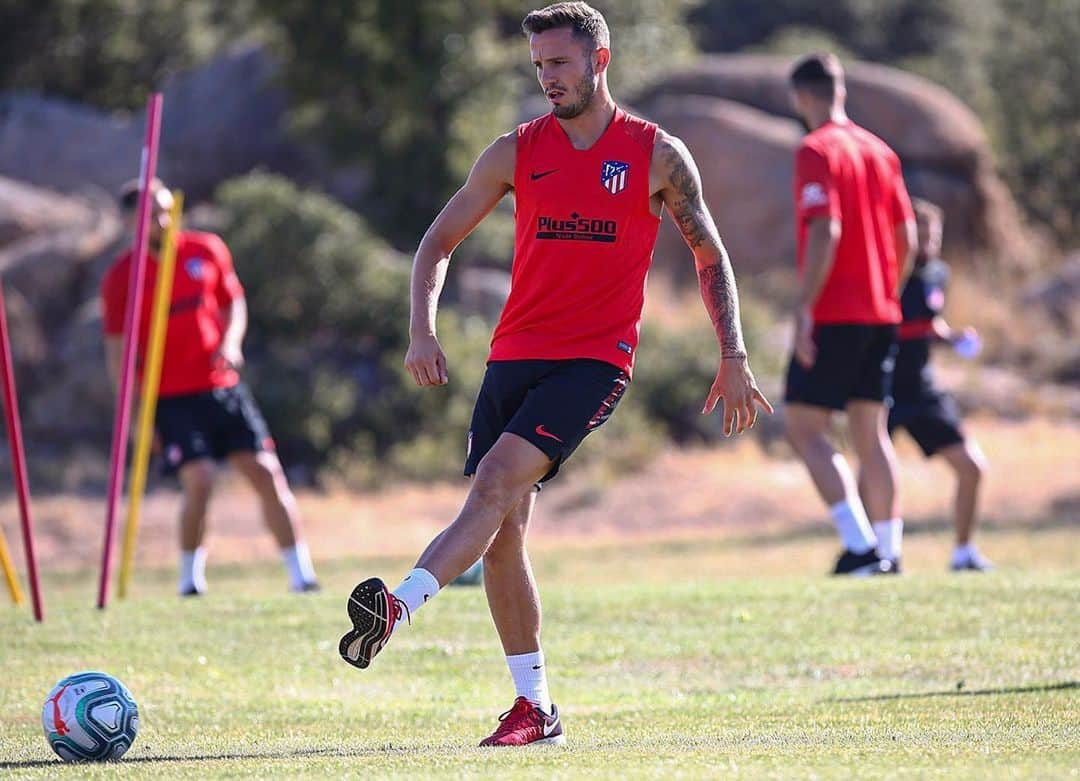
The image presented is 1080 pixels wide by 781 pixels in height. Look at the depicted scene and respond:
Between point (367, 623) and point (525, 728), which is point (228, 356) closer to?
point (525, 728)

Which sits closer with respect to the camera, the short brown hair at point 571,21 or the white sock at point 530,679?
the short brown hair at point 571,21

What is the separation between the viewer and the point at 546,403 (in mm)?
5773

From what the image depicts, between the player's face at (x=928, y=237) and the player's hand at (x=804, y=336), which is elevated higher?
the player's face at (x=928, y=237)

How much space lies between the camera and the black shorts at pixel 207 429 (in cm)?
1088

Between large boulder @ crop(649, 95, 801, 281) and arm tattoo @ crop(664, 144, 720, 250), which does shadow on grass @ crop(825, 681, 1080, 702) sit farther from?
large boulder @ crop(649, 95, 801, 281)

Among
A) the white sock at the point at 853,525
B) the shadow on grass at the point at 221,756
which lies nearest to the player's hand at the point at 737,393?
the shadow on grass at the point at 221,756

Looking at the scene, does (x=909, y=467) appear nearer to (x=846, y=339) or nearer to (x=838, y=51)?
(x=846, y=339)

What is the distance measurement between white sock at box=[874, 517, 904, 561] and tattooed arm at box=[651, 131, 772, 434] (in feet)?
14.9

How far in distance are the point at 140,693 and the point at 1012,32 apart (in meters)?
30.8

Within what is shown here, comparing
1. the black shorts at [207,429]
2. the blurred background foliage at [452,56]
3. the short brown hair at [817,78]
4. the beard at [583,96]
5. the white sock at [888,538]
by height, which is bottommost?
the white sock at [888,538]

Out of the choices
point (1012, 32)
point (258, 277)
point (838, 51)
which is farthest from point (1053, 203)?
point (258, 277)

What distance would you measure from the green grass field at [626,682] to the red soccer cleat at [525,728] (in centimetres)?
11

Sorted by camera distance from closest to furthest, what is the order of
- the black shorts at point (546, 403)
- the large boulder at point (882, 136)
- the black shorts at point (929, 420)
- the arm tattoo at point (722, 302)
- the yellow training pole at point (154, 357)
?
the black shorts at point (546, 403), the arm tattoo at point (722, 302), the yellow training pole at point (154, 357), the black shorts at point (929, 420), the large boulder at point (882, 136)

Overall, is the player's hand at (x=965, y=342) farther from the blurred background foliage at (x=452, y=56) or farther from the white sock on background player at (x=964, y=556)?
the blurred background foliage at (x=452, y=56)
